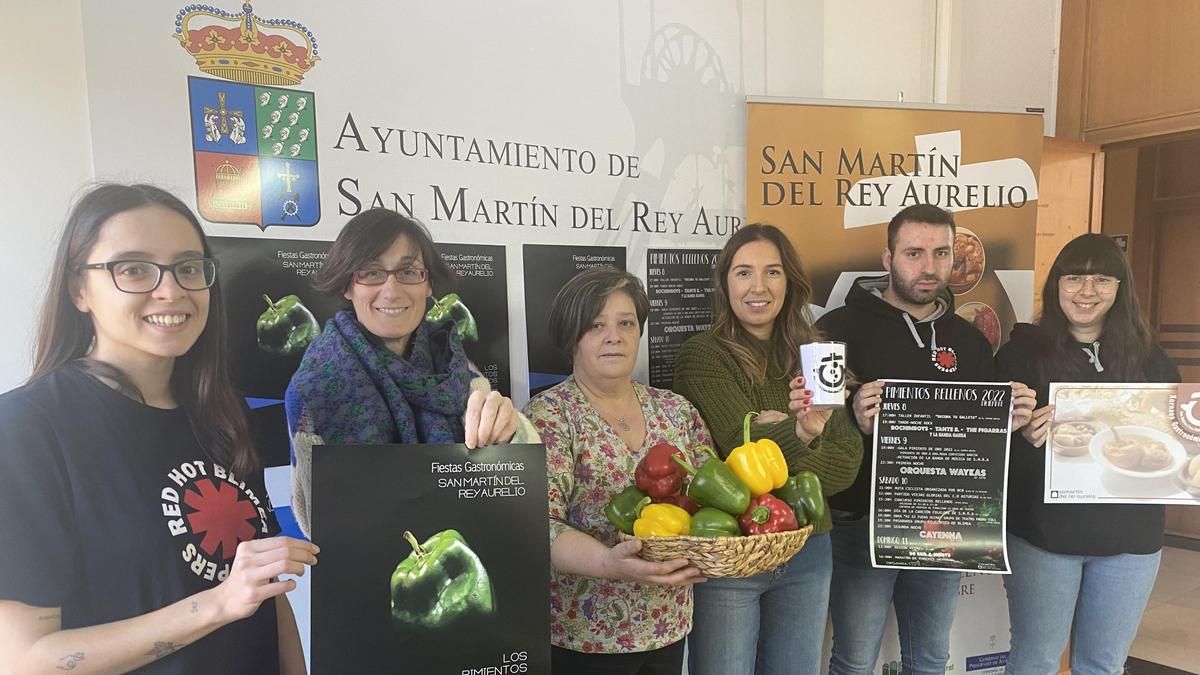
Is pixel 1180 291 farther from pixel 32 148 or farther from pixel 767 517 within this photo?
pixel 32 148

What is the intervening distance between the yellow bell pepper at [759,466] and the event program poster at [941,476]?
1.98 ft

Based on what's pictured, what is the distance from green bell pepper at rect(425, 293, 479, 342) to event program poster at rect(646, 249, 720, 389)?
66 centimetres

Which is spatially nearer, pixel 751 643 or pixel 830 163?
pixel 751 643

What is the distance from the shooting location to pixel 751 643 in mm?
1996

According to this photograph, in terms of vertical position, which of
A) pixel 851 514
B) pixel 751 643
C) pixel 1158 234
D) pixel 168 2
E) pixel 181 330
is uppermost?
pixel 168 2

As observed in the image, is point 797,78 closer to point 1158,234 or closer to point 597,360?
point 597,360

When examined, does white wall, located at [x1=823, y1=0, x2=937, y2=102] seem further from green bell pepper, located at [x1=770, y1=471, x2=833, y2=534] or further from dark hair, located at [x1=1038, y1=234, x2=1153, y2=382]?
green bell pepper, located at [x1=770, y1=471, x2=833, y2=534]

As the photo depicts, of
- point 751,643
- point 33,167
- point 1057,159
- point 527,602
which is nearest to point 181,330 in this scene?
point 33,167

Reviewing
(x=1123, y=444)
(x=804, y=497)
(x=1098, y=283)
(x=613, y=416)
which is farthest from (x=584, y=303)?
(x=1123, y=444)

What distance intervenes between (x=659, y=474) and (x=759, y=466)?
25 centimetres

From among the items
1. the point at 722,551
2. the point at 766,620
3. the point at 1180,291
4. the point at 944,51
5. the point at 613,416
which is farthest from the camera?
the point at 1180,291

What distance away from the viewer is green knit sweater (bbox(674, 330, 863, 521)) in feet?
6.49

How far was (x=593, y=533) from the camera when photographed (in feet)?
5.78

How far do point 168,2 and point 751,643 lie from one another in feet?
7.57
